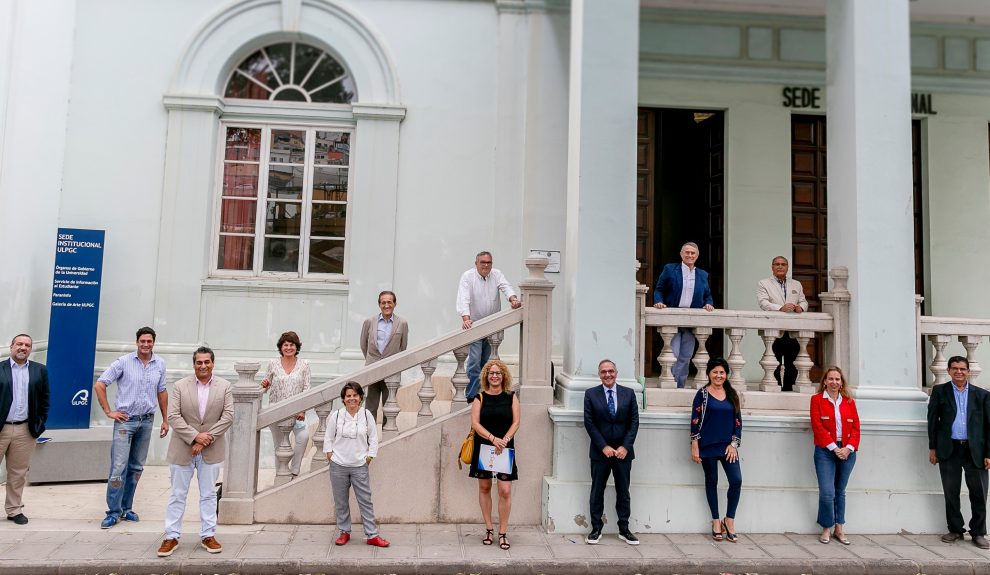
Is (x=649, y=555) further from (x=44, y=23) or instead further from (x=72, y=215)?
(x=44, y=23)

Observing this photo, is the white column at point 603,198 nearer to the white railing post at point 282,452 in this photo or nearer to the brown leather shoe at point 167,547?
the white railing post at point 282,452

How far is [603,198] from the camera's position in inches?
271

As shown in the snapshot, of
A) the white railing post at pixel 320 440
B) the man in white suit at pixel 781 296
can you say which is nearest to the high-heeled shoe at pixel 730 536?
the man in white suit at pixel 781 296

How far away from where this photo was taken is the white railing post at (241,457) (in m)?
6.53

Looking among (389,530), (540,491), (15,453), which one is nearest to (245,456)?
(389,530)

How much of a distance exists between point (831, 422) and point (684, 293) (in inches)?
73.7

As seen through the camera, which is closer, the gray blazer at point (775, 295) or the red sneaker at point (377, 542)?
the red sneaker at point (377, 542)

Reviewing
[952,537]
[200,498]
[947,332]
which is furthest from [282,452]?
[947,332]

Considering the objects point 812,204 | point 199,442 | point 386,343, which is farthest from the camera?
point 812,204

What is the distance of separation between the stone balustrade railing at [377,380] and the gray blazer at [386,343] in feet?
2.24

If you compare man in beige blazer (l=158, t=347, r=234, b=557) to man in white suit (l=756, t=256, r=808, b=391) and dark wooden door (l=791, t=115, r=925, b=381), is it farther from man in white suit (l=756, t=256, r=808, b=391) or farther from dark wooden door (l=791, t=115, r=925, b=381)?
dark wooden door (l=791, t=115, r=925, b=381)

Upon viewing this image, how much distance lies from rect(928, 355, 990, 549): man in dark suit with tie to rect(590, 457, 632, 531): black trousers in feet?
9.87

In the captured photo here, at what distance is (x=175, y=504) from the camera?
19.1ft

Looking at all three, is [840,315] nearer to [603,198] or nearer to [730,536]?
[730,536]
